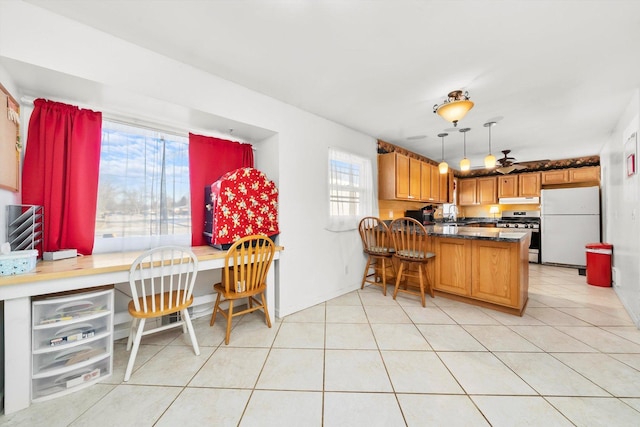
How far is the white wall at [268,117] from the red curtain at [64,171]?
20 centimetres

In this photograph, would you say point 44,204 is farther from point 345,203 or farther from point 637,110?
point 637,110

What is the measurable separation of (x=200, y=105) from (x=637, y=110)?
4.09m

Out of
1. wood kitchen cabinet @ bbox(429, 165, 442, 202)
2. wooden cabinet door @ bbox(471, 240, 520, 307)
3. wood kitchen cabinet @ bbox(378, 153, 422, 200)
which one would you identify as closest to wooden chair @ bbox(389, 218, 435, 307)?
wooden cabinet door @ bbox(471, 240, 520, 307)

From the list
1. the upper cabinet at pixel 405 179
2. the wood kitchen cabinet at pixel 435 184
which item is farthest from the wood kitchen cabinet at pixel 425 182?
the wood kitchen cabinet at pixel 435 184

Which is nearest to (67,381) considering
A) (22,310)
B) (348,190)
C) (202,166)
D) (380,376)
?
(22,310)

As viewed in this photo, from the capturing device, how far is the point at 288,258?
8.88 ft

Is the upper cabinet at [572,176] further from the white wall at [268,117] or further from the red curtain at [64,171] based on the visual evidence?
the red curtain at [64,171]

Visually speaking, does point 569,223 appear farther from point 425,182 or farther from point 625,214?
point 425,182

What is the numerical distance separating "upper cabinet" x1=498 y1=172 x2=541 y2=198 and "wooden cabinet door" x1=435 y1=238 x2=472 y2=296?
13.6 feet

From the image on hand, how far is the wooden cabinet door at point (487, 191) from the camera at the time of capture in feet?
20.0

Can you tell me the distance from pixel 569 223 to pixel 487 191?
1.73m

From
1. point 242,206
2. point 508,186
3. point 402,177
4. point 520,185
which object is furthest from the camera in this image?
point 508,186

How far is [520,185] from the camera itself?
5703 mm

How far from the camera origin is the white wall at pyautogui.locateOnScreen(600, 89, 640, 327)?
242 cm
